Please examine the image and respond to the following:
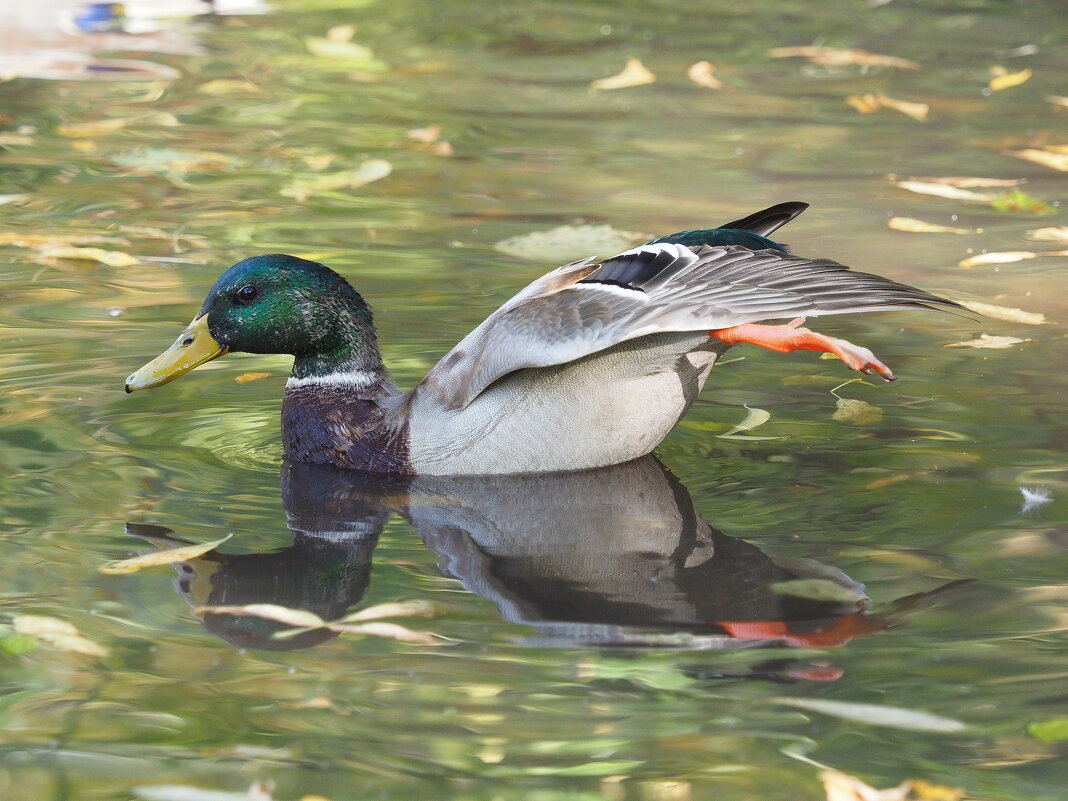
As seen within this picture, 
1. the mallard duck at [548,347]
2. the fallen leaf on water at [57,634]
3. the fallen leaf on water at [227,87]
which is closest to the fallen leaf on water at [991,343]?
the mallard duck at [548,347]

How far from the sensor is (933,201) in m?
Answer: 8.70

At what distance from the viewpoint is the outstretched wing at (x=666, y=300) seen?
4684 millimetres

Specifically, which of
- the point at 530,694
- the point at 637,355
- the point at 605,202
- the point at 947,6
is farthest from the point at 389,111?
the point at 530,694

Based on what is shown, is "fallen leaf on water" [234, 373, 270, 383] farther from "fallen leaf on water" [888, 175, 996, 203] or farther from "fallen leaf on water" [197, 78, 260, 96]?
"fallen leaf on water" [197, 78, 260, 96]

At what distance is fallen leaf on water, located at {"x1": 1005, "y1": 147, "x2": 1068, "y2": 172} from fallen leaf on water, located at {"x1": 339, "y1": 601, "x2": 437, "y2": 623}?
19.9ft

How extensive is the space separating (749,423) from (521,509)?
1.08m

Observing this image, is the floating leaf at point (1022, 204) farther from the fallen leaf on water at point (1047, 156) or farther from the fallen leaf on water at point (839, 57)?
the fallen leaf on water at point (839, 57)

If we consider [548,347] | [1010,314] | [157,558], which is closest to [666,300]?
[548,347]

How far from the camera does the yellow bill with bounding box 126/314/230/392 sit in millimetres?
5582

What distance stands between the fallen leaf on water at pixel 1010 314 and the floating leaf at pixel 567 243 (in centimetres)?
158

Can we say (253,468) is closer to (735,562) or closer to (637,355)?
(637,355)

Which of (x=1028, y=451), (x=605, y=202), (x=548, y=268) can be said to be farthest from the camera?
(x=605, y=202)

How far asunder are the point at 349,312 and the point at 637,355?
114 centimetres

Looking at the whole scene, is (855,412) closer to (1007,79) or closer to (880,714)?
(880,714)
